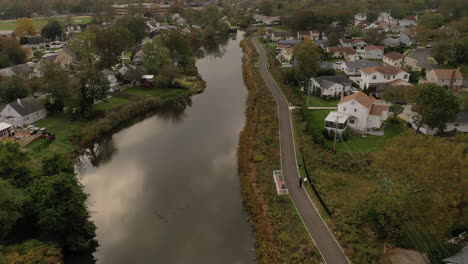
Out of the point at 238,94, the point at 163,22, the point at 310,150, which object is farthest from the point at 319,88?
the point at 163,22

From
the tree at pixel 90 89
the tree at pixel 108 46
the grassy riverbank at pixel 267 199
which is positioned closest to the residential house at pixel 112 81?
the tree at pixel 108 46

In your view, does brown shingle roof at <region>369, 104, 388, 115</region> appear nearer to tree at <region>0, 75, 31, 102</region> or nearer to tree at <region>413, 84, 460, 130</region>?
tree at <region>413, 84, 460, 130</region>

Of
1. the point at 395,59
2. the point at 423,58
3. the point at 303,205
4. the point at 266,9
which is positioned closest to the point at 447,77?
the point at 395,59

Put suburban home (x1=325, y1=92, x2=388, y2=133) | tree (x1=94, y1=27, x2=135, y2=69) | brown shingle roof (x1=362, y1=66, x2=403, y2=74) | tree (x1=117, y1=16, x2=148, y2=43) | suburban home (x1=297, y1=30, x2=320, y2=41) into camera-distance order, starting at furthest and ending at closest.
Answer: suburban home (x1=297, y1=30, x2=320, y2=41) < tree (x1=117, y1=16, x2=148, y2=43) < tree (x1=94, y1=27, x2=135, y2=69) < brown shingle roof (x1=362, y1=66, x2=403, y2=74) < suburban home (x1=325, y1=92, x2=388, y2=133)

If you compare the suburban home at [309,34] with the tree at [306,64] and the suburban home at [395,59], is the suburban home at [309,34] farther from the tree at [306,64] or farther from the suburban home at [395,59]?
the tree at [306,64]

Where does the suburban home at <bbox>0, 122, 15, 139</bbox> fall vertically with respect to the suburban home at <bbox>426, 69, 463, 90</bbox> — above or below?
below

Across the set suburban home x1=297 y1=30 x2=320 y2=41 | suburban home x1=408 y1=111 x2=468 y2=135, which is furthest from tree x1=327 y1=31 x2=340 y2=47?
suburban home x1=408 y1=111 x2=468 y2=135

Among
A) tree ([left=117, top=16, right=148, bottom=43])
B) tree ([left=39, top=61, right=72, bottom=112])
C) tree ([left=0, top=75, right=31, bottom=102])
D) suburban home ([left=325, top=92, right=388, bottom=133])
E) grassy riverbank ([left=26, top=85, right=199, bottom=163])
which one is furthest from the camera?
tree ([left=117, top=16, right=148, bottom=43])
